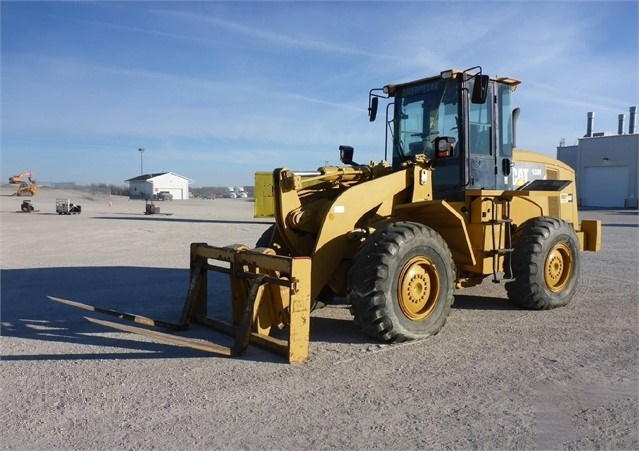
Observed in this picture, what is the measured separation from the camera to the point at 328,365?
17.1ft

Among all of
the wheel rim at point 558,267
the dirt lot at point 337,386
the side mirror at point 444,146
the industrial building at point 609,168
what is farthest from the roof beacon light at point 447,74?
the industrial building at point 609,168

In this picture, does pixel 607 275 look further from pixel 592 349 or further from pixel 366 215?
pixel 366 215

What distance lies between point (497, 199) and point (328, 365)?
3.49 m

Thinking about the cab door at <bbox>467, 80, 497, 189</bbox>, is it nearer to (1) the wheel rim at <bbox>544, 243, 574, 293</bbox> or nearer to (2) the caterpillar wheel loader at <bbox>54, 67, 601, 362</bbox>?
(2) the caterpillar wheel loader at <bbox>54, 67, 601, 362</bbox>

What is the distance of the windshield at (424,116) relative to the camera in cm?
742

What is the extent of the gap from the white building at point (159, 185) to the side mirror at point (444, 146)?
3270 inches

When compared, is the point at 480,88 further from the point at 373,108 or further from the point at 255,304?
the point at 255,304

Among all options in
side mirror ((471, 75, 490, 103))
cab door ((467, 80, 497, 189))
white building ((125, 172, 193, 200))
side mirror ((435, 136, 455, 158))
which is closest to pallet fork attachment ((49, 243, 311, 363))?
side mirror ((435, 136, 455, 158))

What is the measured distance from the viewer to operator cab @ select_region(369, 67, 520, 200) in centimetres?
732

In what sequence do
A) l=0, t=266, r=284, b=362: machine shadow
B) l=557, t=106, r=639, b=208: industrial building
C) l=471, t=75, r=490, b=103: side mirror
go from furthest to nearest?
l=557, t=106, r=639, b=208: industrial building, l=471, t=75, r=490, b=103: side mirror, l=0, t=266, r=284, b=362: machine shadow

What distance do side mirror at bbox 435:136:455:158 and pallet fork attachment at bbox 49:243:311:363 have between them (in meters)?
2.67

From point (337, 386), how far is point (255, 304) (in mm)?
1285

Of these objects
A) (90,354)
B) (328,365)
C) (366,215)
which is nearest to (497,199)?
(366,215)

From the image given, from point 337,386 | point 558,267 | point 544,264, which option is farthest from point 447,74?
point 337,386
